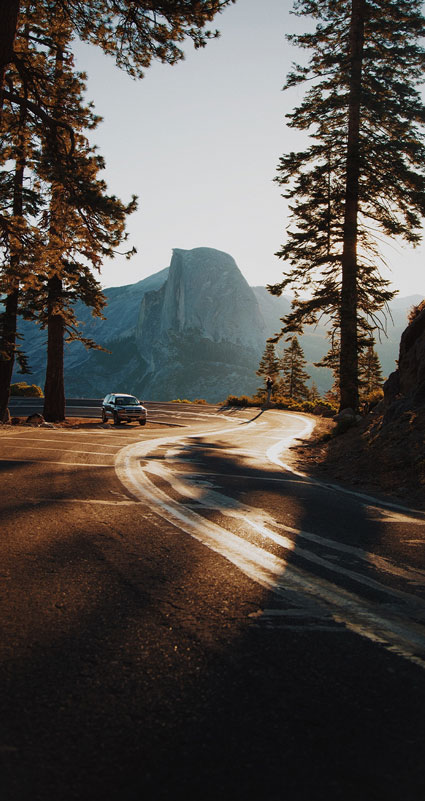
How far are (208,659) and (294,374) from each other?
212 feet

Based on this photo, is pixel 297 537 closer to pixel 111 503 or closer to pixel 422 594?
pixel 422 594

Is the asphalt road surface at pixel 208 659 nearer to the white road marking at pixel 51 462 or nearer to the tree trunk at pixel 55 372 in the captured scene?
the white road marking at pixel 51 462

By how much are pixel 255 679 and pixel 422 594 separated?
1481mm

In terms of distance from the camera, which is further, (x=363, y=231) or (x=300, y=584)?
(x=363, y=231)

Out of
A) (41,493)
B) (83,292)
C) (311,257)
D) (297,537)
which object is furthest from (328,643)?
(83,292)

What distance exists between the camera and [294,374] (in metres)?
65.6

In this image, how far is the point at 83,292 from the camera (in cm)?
2225

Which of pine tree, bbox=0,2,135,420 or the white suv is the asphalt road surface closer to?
pine tree, bbox=0,2,135,420

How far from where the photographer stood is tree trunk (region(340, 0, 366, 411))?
61.6 feet

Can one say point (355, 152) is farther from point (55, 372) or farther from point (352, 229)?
point (55, 372)

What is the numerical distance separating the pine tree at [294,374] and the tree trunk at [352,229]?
147 ft

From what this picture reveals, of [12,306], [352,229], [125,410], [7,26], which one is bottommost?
[125,410]

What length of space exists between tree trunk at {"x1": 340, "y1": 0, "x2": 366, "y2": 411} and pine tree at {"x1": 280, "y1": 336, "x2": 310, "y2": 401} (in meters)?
44.7

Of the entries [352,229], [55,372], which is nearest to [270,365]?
[55,372]
